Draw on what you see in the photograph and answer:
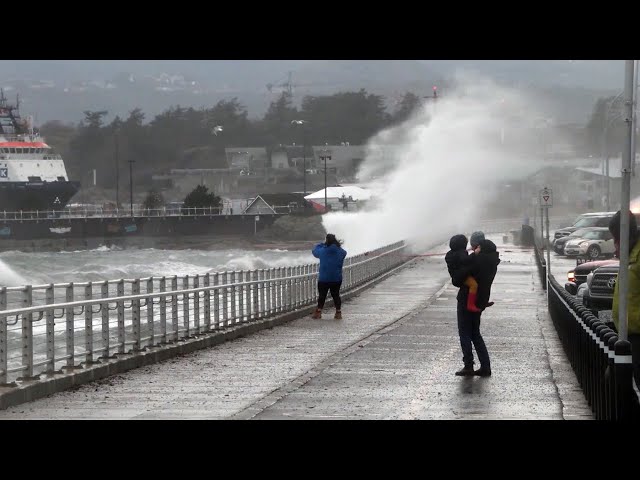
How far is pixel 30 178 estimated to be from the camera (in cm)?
13525

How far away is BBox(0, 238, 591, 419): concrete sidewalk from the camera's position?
13891mm

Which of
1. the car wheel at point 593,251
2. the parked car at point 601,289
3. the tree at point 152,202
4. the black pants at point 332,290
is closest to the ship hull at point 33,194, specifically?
the tree at point 152,202

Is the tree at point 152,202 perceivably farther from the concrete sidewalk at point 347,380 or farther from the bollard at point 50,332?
the bollard at point 50,332

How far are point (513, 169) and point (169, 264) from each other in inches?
1031

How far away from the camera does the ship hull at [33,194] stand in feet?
439

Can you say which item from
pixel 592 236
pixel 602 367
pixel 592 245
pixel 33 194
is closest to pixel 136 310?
pixel 602 367

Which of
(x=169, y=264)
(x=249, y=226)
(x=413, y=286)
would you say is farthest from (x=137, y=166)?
(x=413, y=286)

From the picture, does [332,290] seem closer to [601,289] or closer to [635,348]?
[601,289]

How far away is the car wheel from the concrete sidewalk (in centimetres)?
2732

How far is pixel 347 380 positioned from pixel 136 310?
436 centimetres

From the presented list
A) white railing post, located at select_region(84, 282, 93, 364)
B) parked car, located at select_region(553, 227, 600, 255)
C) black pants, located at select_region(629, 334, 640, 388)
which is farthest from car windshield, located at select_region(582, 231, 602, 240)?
black pants, located at select_region(629, 334, 640, 388)

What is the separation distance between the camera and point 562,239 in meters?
59.2
